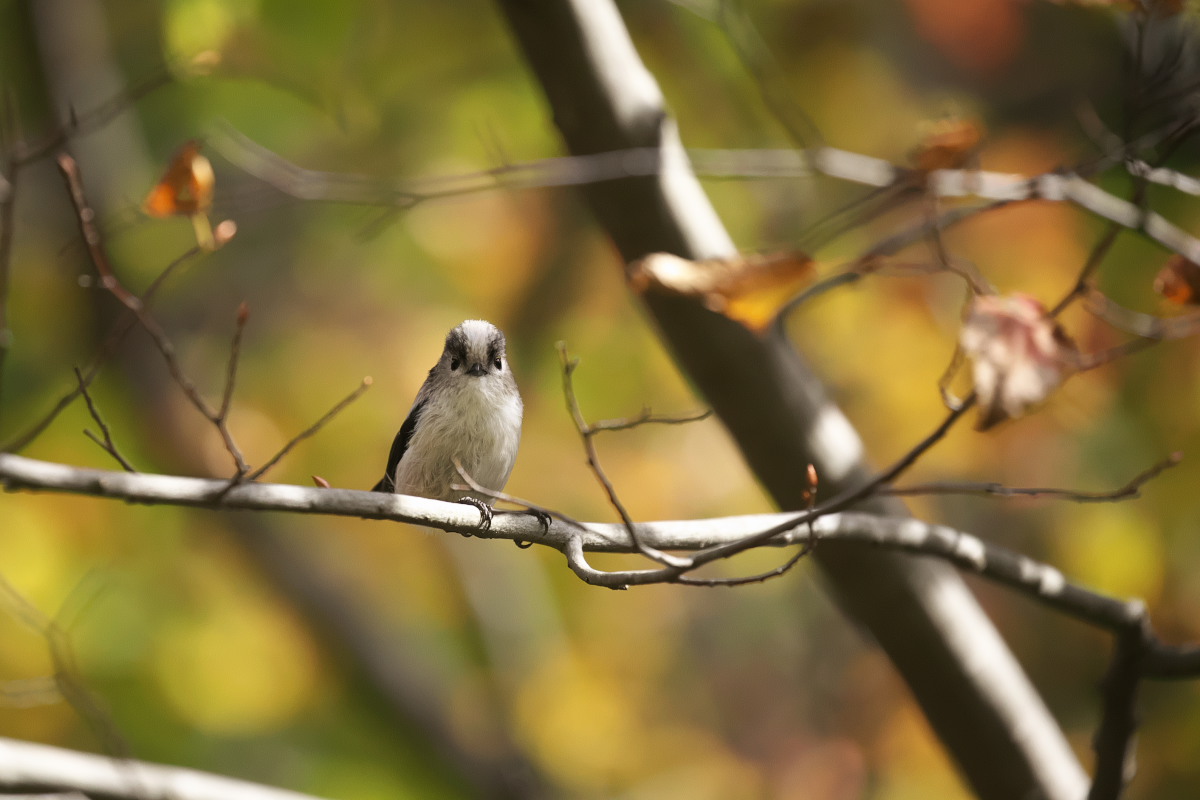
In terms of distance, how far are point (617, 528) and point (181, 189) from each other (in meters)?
1.68

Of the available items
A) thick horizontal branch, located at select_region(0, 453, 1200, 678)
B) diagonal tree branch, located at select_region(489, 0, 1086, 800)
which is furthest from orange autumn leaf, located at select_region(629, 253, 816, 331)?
diagonal tree branch, located at select_region(489, 0, 1086, 800)

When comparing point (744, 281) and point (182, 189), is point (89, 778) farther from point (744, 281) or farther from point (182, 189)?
point (744, 281)

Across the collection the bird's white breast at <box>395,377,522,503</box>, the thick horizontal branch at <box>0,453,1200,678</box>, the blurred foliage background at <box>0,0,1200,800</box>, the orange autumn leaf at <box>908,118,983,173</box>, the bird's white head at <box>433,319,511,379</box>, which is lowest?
the thick horizontal branch at <box>0,453,1200,678</box>

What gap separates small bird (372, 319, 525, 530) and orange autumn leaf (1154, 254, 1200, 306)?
2402 millimetres

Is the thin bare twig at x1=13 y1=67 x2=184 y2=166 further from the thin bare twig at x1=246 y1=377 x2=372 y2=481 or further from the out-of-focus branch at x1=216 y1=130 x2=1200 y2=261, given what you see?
the thin bare twig at x1=246 y1=377 x2=372 y2=481

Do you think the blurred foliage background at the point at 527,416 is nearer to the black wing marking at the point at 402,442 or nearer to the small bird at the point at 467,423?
the black wing marking at the point at 402,442

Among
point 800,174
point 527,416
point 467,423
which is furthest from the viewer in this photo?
point 527,416

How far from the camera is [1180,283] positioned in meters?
2.53

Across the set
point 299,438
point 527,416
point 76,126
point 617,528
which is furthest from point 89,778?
point 527,416

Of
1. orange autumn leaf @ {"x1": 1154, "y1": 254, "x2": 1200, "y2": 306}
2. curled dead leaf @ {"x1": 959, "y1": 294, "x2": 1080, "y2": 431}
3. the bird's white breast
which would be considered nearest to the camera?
curled dead leaf @ {"x1": 959, "y1": 294, "x2": 1080, "y2": 431}

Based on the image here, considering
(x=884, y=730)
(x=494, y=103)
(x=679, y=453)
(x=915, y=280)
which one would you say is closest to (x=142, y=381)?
(x=494, y=103)

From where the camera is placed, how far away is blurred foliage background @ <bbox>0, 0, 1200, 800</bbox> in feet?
22.7

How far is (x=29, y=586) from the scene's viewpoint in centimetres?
746

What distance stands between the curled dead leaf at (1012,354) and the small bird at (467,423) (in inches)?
87.7
